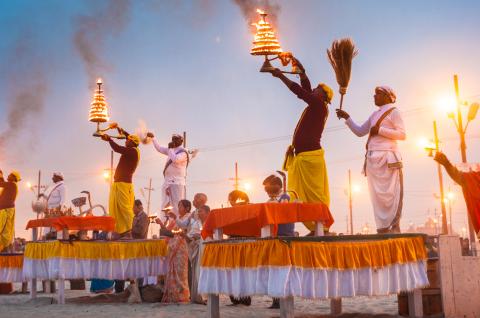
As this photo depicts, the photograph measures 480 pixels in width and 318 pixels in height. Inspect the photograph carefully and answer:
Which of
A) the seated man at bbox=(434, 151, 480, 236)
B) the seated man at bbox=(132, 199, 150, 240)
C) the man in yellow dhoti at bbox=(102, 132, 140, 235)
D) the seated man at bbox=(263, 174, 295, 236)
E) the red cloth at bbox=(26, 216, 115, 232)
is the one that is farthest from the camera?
the man in yellow dhoti at bbox=(102, 132, 140, 235)

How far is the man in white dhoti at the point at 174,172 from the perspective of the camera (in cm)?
1405

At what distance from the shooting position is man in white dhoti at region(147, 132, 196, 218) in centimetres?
1405

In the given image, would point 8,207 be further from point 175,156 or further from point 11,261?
point 175,156

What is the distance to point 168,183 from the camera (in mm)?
14102

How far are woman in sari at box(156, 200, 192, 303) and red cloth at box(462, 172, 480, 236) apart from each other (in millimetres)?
5511

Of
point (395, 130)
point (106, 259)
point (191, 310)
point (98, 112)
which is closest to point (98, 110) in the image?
point (98, 112)

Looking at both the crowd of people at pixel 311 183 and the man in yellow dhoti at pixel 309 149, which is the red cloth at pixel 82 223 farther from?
the man in yellow dhoti at pixel 309 149

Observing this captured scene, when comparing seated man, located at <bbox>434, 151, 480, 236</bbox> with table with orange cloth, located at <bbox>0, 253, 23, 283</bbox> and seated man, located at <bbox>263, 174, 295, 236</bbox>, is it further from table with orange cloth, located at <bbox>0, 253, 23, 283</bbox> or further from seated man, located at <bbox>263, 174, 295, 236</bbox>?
table with orange cloth, located at <bbox>0, 253, 23, 283</bbox>

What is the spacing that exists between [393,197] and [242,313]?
308 cm

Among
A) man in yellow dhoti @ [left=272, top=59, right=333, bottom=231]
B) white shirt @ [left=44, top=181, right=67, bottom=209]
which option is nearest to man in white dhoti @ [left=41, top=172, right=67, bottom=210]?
white shirt @ [left=44, top=181, right=67, bottom=209]

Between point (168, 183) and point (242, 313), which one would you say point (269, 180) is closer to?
point (242, 313)

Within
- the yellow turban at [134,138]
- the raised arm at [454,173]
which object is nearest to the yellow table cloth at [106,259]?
the yellow turban at [134,138]

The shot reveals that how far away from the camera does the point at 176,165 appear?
14.1m

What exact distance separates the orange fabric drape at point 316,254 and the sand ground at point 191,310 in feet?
4.38
